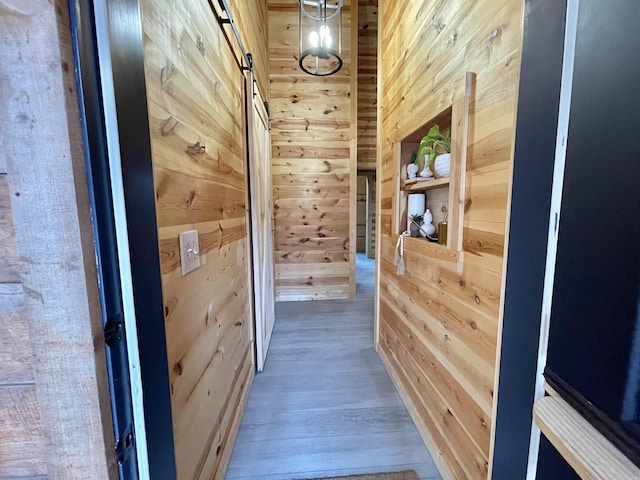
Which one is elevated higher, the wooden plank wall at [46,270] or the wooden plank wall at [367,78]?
the wooden plank wall at [367,78]

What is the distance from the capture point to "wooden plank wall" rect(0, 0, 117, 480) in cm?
40

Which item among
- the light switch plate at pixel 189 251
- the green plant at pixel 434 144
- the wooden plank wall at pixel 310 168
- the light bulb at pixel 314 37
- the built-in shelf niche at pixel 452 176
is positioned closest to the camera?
the light switch plate at pixel 189 251

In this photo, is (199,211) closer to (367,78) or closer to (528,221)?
(528,221)

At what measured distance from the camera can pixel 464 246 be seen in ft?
3.64

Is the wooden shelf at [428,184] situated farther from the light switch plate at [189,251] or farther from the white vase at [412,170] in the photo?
the light switch plate at [189,251]

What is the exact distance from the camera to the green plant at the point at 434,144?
134 centimetres

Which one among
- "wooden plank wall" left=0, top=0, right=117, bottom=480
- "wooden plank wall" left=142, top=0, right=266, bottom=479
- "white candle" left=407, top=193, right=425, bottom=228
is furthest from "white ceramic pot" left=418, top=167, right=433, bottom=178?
"wooden plank wall" left=0, top=0, right=117, bottom=480

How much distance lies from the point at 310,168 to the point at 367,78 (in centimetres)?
190

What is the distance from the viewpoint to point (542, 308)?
64 centimetres

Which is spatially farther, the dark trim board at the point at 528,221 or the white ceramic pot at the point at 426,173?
the white ceramic pot at the point at 426,173

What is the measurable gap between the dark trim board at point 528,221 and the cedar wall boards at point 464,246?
0.15 meters

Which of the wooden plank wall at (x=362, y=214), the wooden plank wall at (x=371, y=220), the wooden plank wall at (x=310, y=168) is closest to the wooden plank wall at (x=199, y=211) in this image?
the wooden plank wall at (x=310, y=168)

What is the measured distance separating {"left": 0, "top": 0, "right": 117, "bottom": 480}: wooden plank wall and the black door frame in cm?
2

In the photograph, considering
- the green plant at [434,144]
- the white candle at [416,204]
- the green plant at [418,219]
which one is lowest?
the green plant at [418,219]
